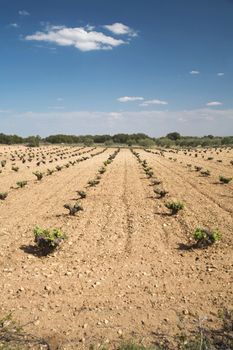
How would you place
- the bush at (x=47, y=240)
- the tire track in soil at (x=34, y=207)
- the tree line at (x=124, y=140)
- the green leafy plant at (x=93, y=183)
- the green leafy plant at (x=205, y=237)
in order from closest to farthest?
the bush at (x=47, y=240), the green leafy plant at (x=205, y=237), the tire track in soil at (x=34, y=207), the green leafy plant at (x=93, y=183), the tree line at (x=124, y=140)

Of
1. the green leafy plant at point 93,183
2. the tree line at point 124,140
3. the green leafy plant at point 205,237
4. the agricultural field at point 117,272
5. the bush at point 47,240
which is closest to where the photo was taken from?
the agricultural field at point 117,272

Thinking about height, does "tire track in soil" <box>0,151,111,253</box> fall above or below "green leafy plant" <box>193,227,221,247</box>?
below

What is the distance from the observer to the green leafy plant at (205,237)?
414 inches

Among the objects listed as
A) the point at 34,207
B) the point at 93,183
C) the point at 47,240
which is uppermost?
the point at 47,240

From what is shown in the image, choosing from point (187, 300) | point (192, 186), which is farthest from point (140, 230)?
point (192, 186)

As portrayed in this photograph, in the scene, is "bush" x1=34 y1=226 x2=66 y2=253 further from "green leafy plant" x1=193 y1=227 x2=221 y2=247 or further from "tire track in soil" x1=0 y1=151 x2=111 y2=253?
"green leafy plant" x1=193 y1=227 x2=221 y2=247

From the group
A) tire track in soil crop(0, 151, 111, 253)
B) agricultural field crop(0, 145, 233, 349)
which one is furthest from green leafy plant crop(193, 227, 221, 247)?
tire track in soil crop(0, 151, 111, 253)

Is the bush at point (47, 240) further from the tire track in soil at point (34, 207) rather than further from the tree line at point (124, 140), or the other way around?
the tree line at point (124, 140)

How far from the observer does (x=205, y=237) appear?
1057 cm

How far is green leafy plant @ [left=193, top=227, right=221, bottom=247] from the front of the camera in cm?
1053

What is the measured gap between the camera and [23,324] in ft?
21.8

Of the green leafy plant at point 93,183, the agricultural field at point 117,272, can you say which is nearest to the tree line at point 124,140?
the green leafy plant at point 93,183

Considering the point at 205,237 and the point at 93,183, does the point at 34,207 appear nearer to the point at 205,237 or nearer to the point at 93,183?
the point at 93,183

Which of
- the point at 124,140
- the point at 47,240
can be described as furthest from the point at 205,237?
the point at 124,140
